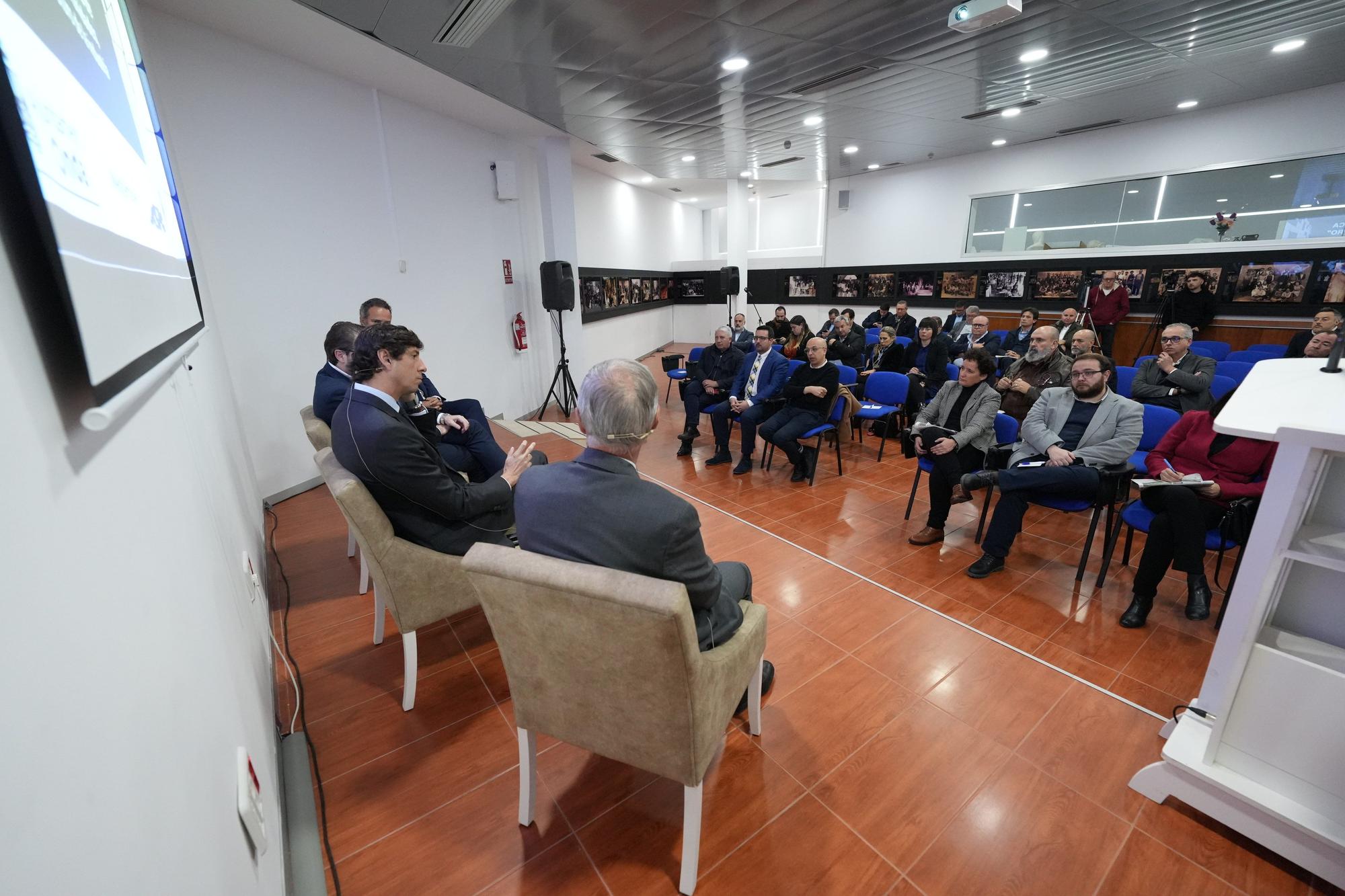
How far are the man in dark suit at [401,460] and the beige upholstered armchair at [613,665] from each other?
813 mm

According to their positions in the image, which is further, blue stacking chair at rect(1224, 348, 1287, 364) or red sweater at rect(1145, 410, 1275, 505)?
blue stacking chair at rect(1224, 348, 1287, 364)

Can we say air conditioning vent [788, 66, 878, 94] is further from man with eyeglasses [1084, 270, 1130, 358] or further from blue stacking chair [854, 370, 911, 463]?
man with eyeglasses [1084, 270, 1130, 358]

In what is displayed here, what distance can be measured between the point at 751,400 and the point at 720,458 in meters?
0.68

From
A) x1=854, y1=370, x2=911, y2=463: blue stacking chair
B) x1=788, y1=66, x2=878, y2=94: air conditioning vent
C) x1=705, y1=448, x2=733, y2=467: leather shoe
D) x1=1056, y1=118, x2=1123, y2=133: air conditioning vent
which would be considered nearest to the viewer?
x1=788, y1=66, x2=878, y2=94: air conditioning vent

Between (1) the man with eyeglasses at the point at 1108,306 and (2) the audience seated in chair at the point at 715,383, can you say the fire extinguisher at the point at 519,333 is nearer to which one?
(2) the audience seated in chair at the point at 715,383

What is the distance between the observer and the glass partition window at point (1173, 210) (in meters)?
6.64

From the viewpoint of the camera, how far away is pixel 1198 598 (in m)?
2.80

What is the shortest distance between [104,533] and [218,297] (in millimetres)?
4294

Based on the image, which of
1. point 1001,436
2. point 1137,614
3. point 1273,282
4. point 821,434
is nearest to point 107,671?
point 1137,614

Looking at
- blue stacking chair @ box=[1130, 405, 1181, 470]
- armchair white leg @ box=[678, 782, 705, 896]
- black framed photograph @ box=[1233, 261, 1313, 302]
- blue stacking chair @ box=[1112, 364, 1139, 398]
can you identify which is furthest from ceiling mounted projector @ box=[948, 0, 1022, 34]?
black framed photograph @ box=[1233, 261, 1313, 302]

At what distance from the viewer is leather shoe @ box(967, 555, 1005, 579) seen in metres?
3.24

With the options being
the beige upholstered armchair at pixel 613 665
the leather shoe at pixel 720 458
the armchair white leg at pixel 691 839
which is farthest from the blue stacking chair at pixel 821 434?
the armchair white leg at pixel 691 839

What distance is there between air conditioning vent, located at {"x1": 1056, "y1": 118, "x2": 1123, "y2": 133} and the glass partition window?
821 millimetres

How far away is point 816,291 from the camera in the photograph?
1208 cm
